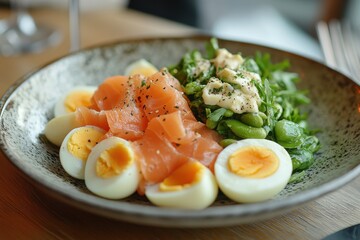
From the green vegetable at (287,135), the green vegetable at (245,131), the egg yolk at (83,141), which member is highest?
the green vegetable at (287,135)

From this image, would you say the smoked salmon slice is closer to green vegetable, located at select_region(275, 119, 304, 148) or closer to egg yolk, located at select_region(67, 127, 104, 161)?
egg yolk, located at select_region(67, 127, 104, 161)

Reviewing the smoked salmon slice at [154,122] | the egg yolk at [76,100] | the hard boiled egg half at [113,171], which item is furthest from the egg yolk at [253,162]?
the egg yolk at [76,100]

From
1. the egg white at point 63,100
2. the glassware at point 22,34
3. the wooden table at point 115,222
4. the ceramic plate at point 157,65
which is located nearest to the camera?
the ceramic plate at point 157,65

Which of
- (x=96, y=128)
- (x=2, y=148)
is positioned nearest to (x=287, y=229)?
(x=96, y=128)

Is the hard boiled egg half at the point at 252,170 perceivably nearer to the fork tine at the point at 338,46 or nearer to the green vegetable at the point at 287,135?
the green vegetable at the point at 287,135

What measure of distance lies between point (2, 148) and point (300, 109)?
59.1 inches

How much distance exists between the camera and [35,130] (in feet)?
7.04

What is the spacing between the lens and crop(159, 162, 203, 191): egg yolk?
1.66 meters

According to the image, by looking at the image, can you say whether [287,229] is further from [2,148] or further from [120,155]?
[2,148]

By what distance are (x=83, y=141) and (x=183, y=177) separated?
476 mm

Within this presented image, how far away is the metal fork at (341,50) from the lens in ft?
9.39

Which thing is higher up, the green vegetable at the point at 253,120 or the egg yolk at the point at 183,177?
the green vegetable at the point at 253,120

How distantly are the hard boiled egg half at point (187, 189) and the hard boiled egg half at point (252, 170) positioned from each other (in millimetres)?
61

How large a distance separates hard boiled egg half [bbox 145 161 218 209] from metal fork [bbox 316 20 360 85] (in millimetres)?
1492
